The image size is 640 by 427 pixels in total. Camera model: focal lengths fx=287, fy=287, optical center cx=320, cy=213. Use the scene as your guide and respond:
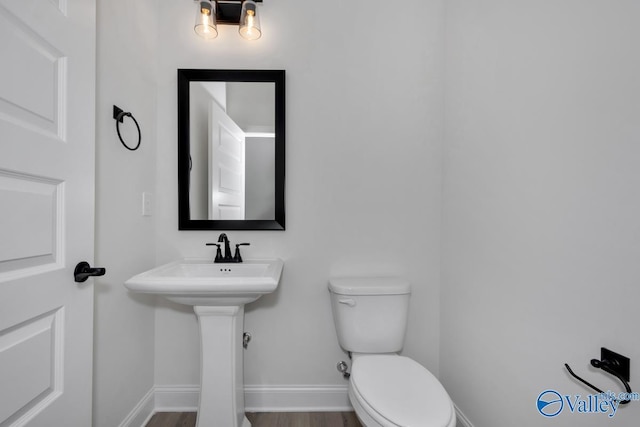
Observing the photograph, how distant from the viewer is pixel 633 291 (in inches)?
27.6

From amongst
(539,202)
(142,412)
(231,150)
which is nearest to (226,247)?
(231,150)

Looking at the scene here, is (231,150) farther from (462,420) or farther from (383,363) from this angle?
(462,420)

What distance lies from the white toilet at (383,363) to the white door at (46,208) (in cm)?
95

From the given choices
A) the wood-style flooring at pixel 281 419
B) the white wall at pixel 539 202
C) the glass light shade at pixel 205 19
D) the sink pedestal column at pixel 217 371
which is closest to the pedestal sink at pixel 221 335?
the sink pedestal column at pixel 217 371

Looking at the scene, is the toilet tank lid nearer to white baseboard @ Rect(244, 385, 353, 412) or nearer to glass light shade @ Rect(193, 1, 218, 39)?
white baseboard @ Rect(244, 385, 353, 412)

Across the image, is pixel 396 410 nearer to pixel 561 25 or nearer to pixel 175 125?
pixel 561 25

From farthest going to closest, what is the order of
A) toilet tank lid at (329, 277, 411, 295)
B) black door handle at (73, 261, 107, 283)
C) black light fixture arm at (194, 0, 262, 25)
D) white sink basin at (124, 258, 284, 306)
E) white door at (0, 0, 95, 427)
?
black light fixture arm at (194, 0, 262, 25), toilet tank lid at (329, 277, 411, 295), white sink basin at (124, 258, 284, 306), black door handle at (73, 261, 107, 283), white door at (0, 0, 95, 427)

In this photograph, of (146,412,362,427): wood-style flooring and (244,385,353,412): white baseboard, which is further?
(244,385,353,412): white baseboard

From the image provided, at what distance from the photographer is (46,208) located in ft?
2.59

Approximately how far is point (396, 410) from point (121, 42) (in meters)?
1.86

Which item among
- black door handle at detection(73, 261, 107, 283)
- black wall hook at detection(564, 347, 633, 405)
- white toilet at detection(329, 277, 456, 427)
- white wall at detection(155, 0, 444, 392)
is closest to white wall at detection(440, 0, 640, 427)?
black wall hook at detection(564, 347, 633, 405)

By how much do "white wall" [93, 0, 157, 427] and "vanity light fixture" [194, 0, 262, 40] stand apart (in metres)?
Result: 0.28

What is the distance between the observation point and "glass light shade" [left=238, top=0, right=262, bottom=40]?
1.49m

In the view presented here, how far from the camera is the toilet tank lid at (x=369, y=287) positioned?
144cm
